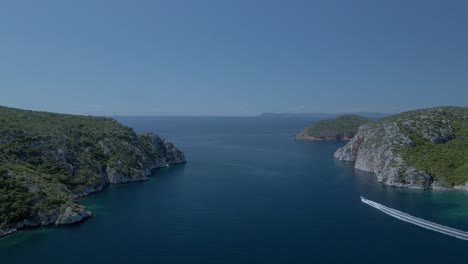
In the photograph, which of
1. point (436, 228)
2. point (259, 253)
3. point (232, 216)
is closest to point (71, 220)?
point (232, 216)

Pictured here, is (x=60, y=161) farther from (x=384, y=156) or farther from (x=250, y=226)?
(x=384, y=156)

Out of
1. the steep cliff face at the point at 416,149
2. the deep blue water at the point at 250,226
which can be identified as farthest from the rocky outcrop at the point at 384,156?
the deep blue water at the point at 250,226

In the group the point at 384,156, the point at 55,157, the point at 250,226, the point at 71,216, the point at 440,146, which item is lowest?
the point at 250,226

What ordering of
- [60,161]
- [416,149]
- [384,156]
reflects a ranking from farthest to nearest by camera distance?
[384,156] → [416,149] → [60,161]

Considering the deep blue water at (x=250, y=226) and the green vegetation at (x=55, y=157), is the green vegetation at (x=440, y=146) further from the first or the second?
the green vegetation at (x=55, y=157)

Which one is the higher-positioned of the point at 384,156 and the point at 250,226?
the point at 384,156

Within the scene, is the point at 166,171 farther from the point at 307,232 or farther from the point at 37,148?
the point at 307,232

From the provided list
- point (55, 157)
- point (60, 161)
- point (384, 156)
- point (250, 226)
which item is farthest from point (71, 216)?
point (384, 156)
